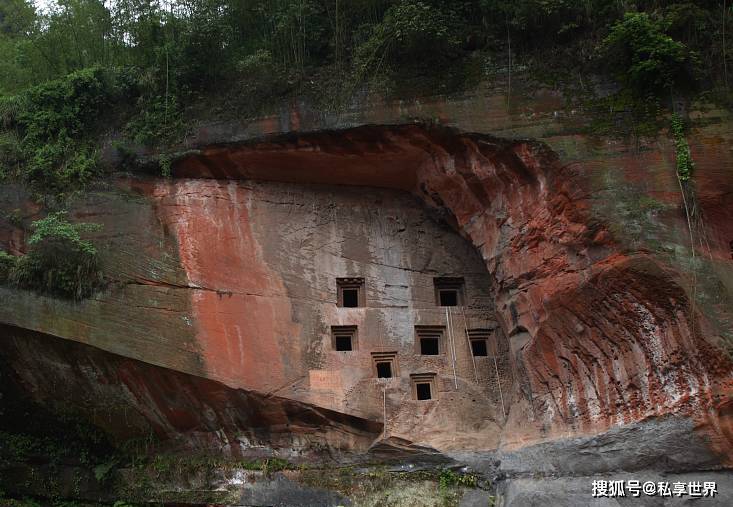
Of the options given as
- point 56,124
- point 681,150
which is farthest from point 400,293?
point 56,124

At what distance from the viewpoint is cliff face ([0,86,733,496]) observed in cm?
1033

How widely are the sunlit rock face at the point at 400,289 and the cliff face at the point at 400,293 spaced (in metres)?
0.03

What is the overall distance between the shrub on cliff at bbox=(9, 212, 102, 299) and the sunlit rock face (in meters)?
0.22

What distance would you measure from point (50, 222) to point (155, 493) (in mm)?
4534

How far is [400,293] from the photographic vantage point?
1313 cm

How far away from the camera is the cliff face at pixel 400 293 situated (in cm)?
1033

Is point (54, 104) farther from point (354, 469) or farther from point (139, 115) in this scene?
point (354, 469)

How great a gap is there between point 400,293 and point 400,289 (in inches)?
2.8

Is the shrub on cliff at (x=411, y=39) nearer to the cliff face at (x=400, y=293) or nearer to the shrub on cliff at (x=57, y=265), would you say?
the cliff face at (x=400, y=293)

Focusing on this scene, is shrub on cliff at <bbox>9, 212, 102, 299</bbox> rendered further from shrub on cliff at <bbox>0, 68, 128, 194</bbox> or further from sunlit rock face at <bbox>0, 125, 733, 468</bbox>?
shrub on cliff at <bbox>0, 68, 128, 194</bbox>

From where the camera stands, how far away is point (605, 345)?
421 inches

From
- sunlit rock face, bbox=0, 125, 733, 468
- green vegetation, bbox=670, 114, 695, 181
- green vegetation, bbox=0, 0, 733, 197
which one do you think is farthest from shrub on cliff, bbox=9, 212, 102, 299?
green vegetation, bbox=670, 114, 695, 181

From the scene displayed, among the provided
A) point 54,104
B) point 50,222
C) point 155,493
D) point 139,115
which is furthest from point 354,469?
point 54,104

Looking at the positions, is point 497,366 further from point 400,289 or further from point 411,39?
point 411,39
